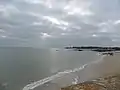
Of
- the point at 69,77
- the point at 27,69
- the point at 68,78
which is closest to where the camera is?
the point at 68,78

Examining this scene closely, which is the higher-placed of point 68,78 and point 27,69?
point 27,69

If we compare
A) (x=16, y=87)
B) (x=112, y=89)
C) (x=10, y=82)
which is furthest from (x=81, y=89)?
(x=10, y=82)

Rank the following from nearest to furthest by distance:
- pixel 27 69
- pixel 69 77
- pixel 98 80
Result: pixel 98 80 < pixel 69 77 < pixel 27 69

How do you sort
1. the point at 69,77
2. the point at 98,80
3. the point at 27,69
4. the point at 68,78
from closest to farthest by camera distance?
the point at 98,80 < the point at 68,78 < the point at 69,77 < the point at 27,69

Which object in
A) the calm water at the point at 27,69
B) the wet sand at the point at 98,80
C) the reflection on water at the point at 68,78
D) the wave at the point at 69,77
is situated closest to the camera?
the wet sand at the point at 98,80

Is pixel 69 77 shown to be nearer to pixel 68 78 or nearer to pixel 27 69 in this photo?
pixel 68 78

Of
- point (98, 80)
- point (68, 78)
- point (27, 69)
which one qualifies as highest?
point (98, 80)

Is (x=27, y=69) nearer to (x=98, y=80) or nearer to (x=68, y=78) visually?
(x=68, y=78)

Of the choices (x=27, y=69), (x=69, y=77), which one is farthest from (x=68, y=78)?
(x=27, y=69)

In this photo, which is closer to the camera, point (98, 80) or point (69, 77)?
point (98, 80)

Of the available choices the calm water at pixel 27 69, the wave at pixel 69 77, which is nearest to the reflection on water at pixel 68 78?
the wave at pixel 69 77

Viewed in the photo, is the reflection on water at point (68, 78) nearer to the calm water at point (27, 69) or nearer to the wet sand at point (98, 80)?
the wet sand at point (98, 80)
